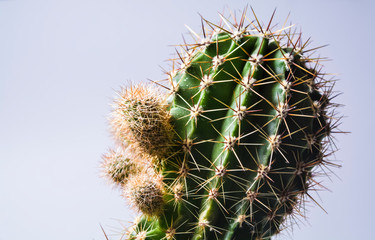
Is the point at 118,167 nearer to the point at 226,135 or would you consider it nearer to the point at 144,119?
the point at 144,119

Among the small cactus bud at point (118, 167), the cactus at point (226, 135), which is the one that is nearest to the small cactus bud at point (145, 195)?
the cactus at point (226, 135)

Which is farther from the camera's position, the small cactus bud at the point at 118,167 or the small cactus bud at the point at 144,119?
the small cactus bud at the point at 118,167

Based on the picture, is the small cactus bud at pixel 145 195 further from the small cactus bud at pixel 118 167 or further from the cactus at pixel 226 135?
the small cactus bud at pixel 118 167

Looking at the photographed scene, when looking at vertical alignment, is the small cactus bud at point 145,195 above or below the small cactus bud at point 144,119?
below

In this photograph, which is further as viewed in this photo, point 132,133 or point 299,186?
point 299,186

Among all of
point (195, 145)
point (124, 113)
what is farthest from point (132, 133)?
point (195, 145)

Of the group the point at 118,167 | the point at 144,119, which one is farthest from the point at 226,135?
the point at 118,167

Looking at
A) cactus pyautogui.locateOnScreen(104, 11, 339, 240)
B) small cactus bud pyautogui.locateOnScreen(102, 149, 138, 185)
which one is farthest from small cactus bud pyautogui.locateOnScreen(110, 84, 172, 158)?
small cactus bud pyautogui.locateOnScreen(102, 149, 138, 185)

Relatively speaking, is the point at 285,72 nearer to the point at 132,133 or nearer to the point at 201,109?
the point at 201,109
